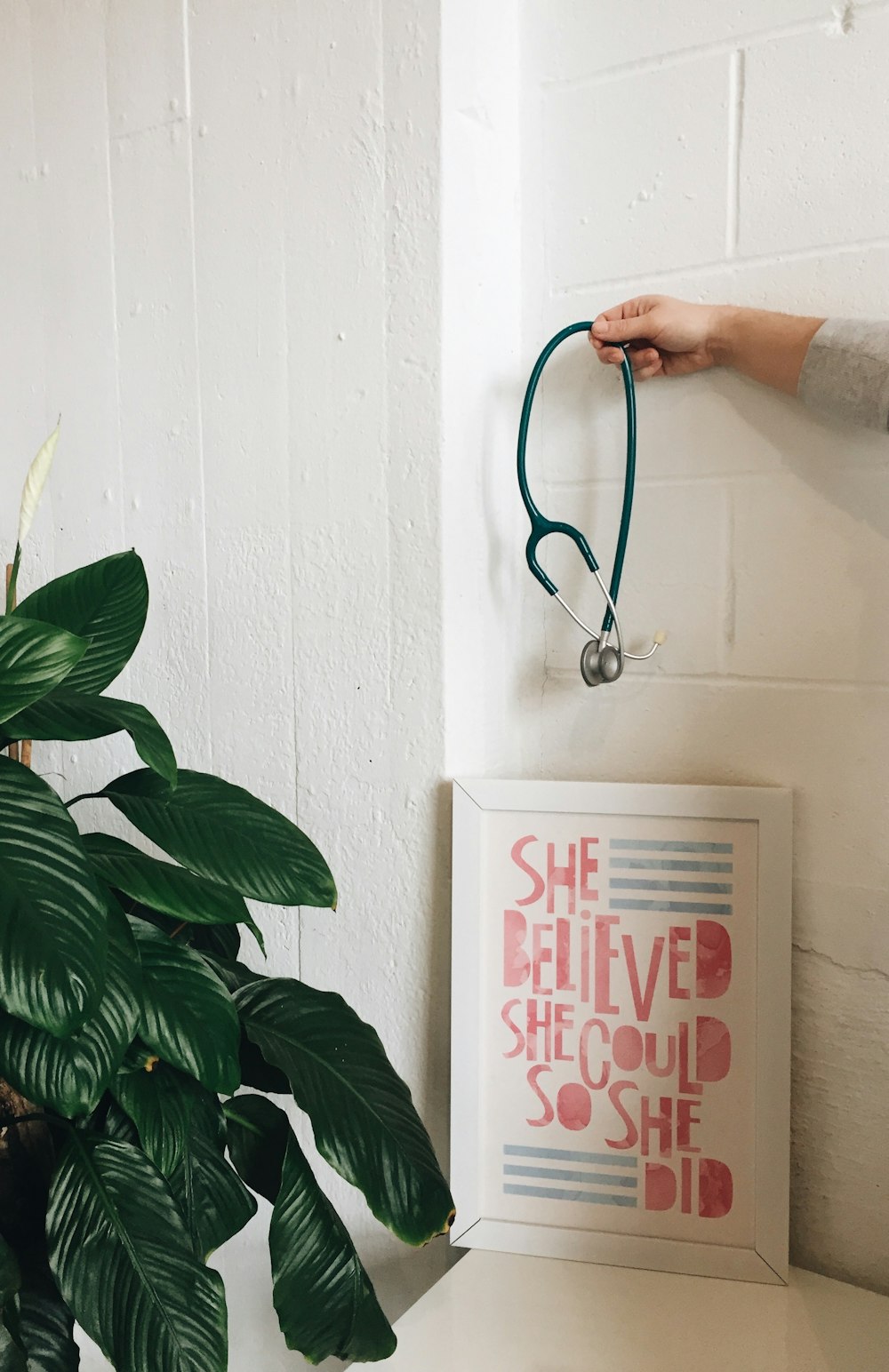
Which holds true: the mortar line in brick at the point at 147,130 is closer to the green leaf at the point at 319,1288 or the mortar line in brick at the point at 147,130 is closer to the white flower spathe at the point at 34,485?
the white flower spathe at the point at 34,485

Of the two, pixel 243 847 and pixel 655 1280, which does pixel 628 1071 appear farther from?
pixel 243 847

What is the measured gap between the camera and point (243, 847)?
82cm

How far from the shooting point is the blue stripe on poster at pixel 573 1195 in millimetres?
1021

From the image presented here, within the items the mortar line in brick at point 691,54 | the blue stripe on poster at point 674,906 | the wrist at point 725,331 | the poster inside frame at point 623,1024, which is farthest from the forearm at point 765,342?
the blue stripe on poster at point 674,906

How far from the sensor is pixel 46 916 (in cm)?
66

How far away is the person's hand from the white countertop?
0.90 metres

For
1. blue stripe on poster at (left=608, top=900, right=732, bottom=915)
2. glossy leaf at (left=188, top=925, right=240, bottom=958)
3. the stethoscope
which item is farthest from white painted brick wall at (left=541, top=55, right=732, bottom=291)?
glossy leaf at (left=188, top=925, right=240, bottom=958)

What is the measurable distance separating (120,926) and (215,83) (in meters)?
0.98

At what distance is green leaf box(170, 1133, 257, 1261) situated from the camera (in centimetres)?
82

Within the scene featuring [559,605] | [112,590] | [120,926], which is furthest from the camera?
[559,605]

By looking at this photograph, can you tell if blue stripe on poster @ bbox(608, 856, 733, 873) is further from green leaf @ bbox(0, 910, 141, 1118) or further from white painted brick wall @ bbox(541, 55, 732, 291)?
white painted brick wall @ bbox(541, 55, 732, 291)

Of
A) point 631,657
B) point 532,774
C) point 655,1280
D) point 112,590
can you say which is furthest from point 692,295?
point 655,1280

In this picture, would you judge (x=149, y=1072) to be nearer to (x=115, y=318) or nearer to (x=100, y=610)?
(x=100, y=610)

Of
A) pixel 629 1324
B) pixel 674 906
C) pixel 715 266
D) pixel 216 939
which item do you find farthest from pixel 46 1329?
pixel 715 266
